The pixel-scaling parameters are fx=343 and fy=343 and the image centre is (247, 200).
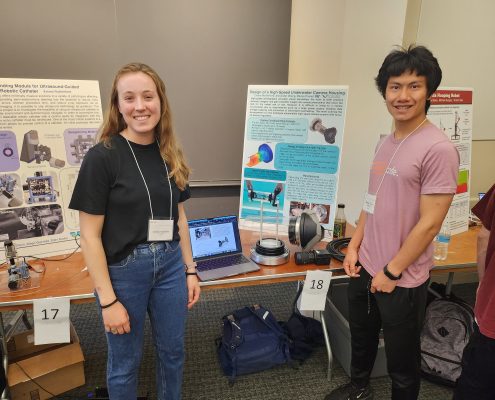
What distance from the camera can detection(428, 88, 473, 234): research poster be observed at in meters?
2.11

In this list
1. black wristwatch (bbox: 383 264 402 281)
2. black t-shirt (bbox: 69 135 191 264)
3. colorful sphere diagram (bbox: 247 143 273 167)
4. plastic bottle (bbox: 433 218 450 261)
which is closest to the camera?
black t-shirt (bbox: 69 135 191 264)

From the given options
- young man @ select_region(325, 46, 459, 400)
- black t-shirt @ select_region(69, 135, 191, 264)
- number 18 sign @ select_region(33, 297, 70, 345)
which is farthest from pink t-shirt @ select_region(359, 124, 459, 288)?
number 18 sign @ select_region(33, 297, 70, 345)

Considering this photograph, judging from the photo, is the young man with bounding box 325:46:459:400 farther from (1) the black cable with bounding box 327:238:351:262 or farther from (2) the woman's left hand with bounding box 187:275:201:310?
(2) the woman's left hand with bounding box 187:275:201:310

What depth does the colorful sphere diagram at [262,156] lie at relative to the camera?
2164mm

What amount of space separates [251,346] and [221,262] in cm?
58

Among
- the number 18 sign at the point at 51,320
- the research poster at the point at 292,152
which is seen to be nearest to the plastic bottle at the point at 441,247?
the research poster at the point at 292,152

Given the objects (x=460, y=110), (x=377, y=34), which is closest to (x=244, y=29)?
(x=377, y=34)

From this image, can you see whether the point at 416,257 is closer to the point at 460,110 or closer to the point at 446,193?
the point at 446,193

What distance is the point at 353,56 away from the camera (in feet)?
8.16

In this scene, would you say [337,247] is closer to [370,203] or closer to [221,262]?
[370,203]

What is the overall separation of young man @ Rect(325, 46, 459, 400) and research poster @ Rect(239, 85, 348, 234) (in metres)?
0.61

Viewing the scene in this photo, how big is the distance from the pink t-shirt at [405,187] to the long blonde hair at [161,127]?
2.51 ft

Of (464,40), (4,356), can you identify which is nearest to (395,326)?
(4,356)

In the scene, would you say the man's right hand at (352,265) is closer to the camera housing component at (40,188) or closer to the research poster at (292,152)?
the research poster at (292,152)
